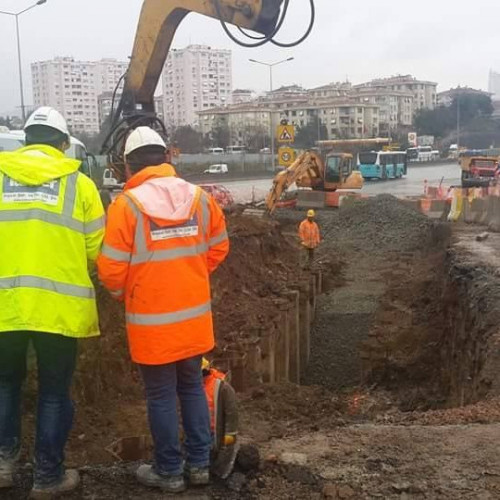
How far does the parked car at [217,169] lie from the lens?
1936 inches

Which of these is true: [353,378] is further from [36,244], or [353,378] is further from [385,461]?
[36,244]

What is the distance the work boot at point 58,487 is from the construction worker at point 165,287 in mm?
338

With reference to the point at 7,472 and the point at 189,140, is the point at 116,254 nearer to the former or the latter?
the point at 7,472

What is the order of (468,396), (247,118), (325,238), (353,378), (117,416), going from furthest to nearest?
(247,118)
(325,238)
(353,378)
(468,396)
(117,416)

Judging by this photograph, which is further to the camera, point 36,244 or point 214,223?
point 214,223

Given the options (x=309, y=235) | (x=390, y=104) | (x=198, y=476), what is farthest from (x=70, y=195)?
(x=390, y=104)

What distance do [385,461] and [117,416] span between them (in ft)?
10.2

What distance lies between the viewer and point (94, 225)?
3502 millimetres

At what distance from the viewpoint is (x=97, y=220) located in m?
3.52

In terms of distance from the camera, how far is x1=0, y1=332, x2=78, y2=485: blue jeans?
3.41 metres

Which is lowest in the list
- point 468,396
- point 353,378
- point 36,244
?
point 353,378

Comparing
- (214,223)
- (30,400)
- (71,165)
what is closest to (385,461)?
(214,223)

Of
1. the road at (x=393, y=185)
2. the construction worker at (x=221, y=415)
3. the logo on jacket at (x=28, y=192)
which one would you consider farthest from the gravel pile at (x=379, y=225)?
the logo on jacket at (x=28, y=192)

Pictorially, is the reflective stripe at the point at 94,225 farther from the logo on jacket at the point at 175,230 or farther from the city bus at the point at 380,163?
the city bus at the point at 380,163
